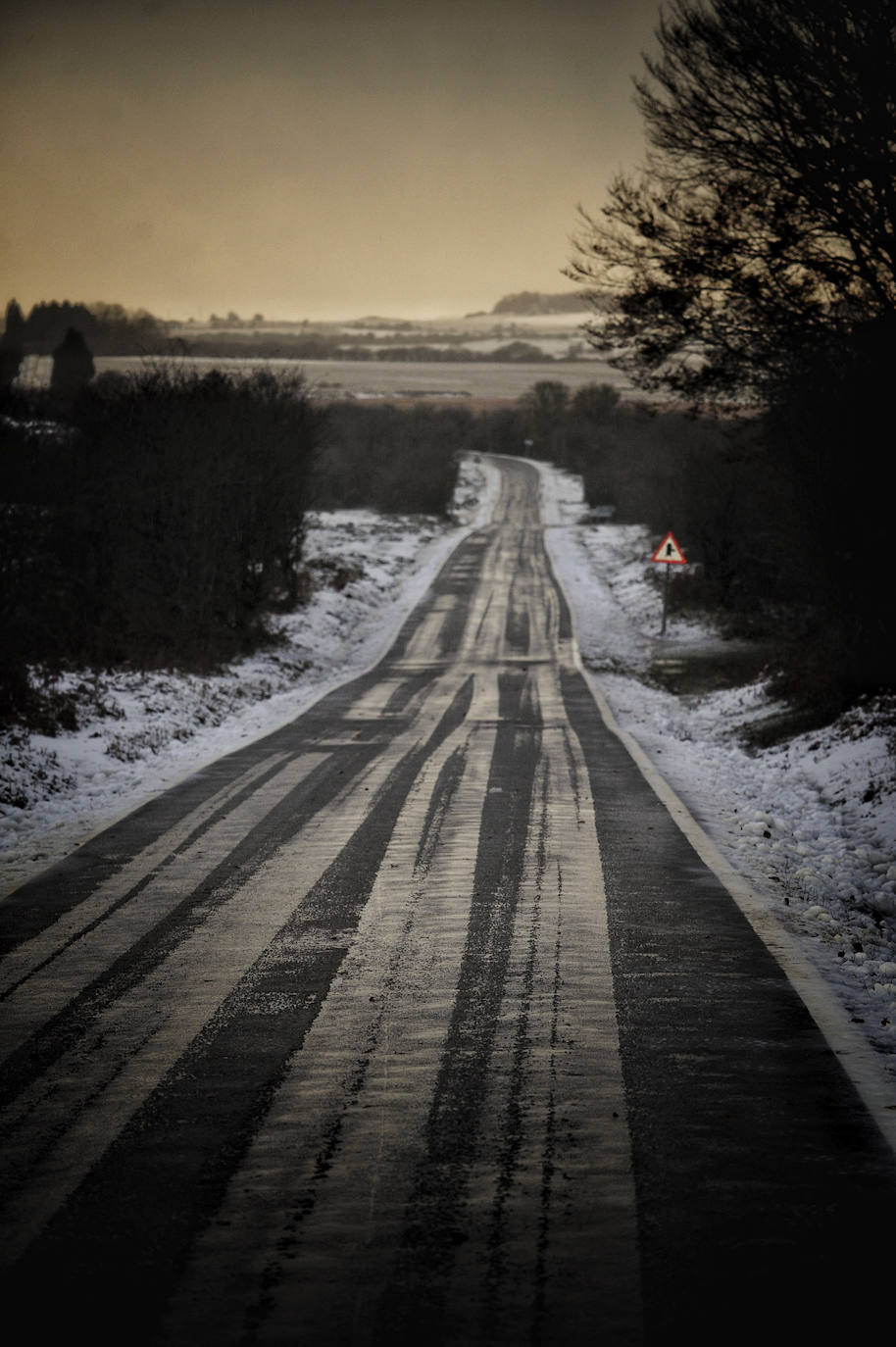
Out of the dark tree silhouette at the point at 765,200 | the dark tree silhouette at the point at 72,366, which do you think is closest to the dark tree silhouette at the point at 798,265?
the dark tree silhouette at the point at 765,200

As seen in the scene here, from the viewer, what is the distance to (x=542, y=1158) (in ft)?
13.3

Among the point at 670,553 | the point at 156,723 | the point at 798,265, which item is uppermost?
the point at 798,265

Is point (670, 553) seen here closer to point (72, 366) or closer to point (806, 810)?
point (72, 366)

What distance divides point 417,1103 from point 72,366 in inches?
899

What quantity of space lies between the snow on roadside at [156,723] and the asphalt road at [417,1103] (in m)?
1.07

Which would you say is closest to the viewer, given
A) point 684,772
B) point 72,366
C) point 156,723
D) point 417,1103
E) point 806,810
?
point 417,1103

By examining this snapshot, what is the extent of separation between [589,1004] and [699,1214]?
182 centimetres

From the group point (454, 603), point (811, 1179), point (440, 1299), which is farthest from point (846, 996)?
point (454, 603)

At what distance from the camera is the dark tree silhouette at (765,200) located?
11102 mm

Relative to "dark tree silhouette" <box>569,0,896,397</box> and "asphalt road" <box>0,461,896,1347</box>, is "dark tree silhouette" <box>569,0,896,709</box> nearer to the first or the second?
"dark tree silhouette" <box>569,0,896,397</box>

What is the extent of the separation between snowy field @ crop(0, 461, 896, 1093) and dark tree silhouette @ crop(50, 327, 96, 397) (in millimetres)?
6847

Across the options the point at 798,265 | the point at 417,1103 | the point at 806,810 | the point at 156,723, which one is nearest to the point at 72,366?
the point at 156,723

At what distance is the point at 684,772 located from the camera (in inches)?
470

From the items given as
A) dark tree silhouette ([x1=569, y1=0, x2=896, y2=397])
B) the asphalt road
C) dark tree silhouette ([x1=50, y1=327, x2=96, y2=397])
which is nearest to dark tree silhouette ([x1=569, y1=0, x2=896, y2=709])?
dark tree silhouette ([x1=569, y1=0, x2=896, y2=397])
